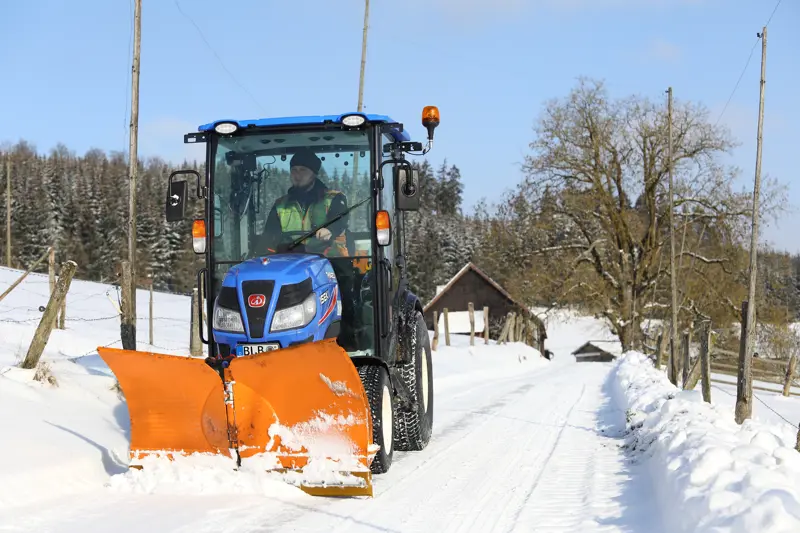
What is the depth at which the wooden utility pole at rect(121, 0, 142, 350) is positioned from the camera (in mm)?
9047

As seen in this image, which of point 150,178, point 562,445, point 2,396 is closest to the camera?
point 2,396

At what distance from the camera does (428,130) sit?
6711mm

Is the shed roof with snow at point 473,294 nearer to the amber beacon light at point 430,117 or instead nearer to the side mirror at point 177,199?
the amber beacon light at point 430,117

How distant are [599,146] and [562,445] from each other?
26.5m

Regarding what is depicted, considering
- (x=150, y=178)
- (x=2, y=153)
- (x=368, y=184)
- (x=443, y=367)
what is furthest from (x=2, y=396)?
(x=2, y=153)

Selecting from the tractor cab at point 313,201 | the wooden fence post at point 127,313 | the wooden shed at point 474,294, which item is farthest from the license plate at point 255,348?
the wooden shed at point 474,294

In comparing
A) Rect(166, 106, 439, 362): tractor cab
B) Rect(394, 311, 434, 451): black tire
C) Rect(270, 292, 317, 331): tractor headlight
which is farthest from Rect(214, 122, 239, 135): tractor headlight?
Rect(394, 311, 434, 451): black tire

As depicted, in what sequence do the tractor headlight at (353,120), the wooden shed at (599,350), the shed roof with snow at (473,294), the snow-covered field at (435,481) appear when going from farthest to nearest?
the wooden shed at (599,350) < the shed roof with snow at (473,294) < the tractor headlight at (353,120) < the snow-covered field at (435,481)

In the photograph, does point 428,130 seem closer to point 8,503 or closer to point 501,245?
point 8,503

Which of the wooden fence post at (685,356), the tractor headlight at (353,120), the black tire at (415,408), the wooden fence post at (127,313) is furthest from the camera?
the wooden fence post at (685,356)

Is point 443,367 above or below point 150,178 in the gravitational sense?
below

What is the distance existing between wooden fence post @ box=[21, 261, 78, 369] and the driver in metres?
2.11

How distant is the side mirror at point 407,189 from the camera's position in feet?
21.5

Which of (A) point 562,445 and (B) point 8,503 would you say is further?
(A) point 562,445
